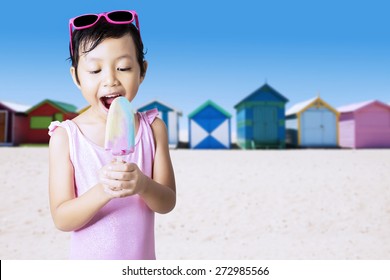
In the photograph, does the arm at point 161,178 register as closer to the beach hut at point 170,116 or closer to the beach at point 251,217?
the beach at point 251,217

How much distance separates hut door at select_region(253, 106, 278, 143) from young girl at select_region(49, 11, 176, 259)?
13.0m

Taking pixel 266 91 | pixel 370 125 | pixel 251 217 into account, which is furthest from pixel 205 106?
pixel 251 217

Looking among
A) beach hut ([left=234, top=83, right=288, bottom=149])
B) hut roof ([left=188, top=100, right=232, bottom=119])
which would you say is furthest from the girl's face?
beach hut ([left=234, top=83, right=288, bottom=149])

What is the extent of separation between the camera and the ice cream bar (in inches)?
40.5

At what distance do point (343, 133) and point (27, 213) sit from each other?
13.4 metres

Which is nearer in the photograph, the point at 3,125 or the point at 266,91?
the point at 266,91

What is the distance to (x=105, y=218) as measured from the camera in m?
1.25

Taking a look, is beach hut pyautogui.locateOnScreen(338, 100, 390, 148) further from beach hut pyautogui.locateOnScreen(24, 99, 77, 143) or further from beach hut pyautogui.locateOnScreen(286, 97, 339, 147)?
beach hut pyautogui.locateOnScreen(24, 99, 77, 143)

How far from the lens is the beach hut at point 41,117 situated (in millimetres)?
14914

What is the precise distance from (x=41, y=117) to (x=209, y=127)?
6582 millimetres

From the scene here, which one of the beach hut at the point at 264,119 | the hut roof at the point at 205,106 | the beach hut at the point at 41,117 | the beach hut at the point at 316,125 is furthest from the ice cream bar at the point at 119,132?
the beach hut at the point at 41,117

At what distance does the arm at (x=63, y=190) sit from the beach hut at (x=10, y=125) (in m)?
14.8

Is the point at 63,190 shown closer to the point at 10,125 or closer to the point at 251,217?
the point at 251,217

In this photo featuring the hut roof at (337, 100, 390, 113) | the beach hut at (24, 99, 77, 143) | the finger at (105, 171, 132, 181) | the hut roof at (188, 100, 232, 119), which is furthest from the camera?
the beach hut at (24, 99, 77, 143)
